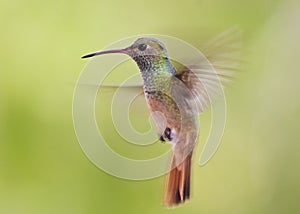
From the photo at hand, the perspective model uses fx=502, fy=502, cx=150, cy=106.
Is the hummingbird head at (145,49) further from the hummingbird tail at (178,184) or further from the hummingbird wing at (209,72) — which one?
the hummingbird tail at (178,184)

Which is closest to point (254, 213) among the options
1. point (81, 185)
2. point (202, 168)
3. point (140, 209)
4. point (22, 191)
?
point (202, 168)

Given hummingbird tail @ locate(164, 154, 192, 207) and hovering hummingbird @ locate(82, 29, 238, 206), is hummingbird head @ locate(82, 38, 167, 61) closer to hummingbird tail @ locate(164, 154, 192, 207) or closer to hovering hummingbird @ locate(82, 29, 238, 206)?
hovering hummingbird @ locate(82, 29, 238, 206)

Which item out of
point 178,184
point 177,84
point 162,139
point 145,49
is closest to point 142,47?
point 145,49

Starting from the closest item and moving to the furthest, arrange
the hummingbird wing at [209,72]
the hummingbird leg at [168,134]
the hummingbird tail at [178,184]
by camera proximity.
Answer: the hummingbird wing at [209,72], the hummingbird leg at [168,134], the hummingbird tail at [178,184]

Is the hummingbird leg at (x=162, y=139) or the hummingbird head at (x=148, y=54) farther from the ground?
the hummingbird head at (x=148, y=54)

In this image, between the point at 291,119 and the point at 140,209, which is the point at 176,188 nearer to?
the point at 140,209

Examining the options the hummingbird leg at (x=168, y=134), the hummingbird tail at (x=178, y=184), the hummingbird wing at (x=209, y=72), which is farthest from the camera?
the hummingbird tail at (x=178, y=184)

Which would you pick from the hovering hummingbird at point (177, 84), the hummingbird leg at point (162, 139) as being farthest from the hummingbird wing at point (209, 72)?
the hummingbird leg at point (162, 139)
